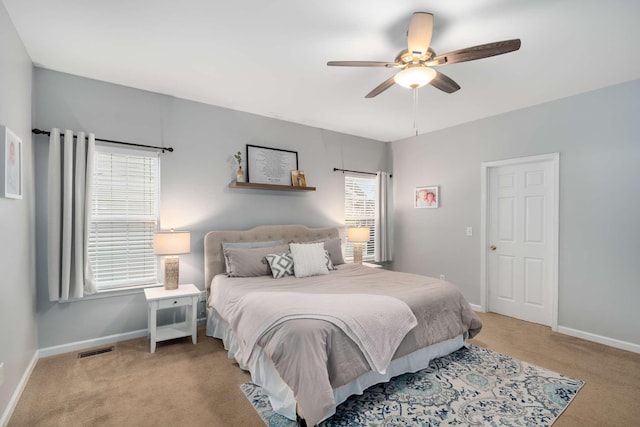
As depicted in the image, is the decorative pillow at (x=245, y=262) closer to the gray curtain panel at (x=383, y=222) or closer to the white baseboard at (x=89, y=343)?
the white baseboard at (x=89, y=343)

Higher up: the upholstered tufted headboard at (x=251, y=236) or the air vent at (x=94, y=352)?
the upholstered tufted headboard at (x=251, y=236)

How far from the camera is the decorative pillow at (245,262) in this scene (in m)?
3.37

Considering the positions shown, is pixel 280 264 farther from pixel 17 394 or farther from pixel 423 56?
pixel 423 56

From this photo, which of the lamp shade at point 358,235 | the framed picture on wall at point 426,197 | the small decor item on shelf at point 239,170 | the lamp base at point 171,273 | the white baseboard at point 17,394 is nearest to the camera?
the white baseboard at point 17,394

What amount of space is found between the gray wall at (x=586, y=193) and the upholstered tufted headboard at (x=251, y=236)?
205 centimetres

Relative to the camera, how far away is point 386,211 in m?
5.26

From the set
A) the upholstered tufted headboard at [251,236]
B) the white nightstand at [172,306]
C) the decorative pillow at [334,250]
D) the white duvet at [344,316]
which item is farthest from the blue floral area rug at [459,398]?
the decorative pillow at [334,250]

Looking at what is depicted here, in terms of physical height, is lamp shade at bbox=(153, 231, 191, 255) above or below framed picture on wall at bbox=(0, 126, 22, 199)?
below

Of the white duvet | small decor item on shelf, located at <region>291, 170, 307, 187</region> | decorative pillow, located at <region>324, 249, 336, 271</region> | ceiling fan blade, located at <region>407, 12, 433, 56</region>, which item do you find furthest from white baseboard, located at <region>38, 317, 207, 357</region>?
ceiling fan blade, located at <region>407, 12, 433, 56</region>

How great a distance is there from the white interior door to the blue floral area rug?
1.42 meters

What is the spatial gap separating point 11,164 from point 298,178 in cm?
291

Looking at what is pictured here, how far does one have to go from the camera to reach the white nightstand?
2969 millimetres

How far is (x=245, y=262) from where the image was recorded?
134 inches

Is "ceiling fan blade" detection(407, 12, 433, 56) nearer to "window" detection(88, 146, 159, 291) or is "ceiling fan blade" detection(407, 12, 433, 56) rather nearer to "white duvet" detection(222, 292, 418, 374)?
"white duvet" detection(222, 292, 418, 374)
